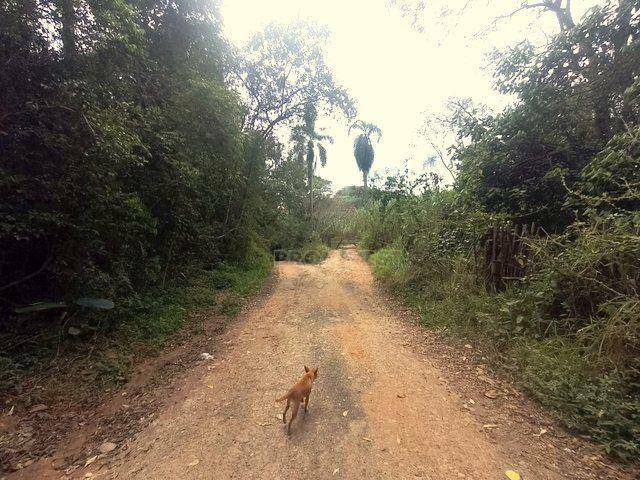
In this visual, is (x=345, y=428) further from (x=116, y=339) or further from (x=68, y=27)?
(x=68, y=27)

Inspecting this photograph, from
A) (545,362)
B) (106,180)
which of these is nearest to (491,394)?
(545,362)

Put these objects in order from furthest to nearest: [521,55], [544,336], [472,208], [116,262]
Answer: [472,208], [521,55], [116,262], [544,336]

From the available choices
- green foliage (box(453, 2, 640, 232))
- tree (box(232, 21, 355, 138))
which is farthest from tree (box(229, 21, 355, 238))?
green foliage (box(453, 2, 640, 232))

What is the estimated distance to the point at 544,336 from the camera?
4211 millimetres

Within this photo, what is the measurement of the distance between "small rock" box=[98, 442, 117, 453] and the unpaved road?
12 centimetres

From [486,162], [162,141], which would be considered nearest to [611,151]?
[486,162]

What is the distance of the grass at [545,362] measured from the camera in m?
2.78

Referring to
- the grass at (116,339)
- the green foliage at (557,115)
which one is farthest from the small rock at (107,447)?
the green foliage at (557,115)

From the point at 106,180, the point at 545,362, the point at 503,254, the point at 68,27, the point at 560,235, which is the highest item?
the point at 68,27

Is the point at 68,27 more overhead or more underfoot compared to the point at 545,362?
more overhead

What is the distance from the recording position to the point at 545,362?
3.67 m

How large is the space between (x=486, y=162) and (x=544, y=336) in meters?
3.87

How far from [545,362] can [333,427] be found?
2395 mm

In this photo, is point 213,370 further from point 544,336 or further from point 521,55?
point 521,55
